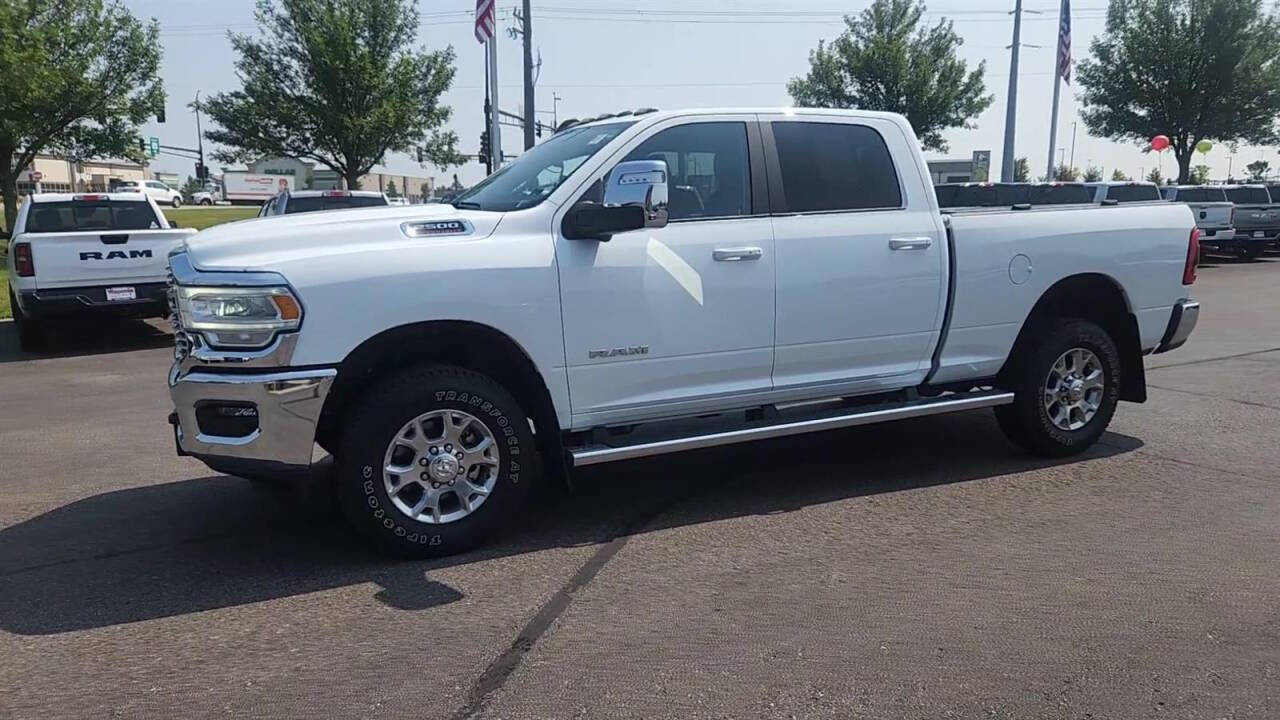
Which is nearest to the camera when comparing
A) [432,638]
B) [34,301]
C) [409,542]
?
[432,638]

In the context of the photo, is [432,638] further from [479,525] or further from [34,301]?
[34,301]

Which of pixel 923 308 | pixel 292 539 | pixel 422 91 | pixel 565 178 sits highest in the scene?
pixel 422 91

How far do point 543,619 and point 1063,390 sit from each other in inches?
151

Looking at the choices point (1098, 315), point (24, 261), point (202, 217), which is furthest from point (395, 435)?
point (202, 217)

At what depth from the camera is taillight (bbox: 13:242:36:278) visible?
1090 centimetres

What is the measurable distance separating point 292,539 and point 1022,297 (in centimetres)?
429

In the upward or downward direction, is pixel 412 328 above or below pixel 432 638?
above

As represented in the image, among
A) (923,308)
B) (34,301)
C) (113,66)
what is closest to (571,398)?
(923,308)

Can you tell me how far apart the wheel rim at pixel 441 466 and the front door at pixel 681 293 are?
517 millimetres

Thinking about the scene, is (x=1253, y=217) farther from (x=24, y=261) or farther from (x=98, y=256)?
(x=24, y=261)

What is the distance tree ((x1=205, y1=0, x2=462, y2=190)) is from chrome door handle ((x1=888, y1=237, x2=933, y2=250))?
21.9m

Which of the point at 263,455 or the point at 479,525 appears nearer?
the point at 263,455

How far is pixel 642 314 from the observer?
194 inches

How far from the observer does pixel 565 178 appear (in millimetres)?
4988
